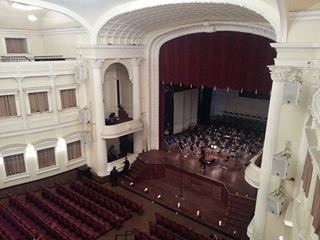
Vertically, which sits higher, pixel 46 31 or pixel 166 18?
pixel 166 18

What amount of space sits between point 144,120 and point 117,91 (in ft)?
9.22

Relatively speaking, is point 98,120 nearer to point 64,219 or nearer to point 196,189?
point 64,219

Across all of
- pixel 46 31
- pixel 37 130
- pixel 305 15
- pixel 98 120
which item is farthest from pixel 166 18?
pixel 37 130

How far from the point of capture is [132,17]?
42.3ft

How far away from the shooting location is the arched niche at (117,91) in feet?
56.1

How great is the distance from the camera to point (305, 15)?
22.7ft

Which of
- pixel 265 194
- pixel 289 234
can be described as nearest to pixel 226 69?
pixel 265 194

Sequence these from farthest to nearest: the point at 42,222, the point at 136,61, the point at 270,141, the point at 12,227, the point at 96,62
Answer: the point at 136,61 → the point at 96,62 → the point at 12,227 → the point at 42,222 → the point at 270,141

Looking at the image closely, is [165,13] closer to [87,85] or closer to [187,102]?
[87,85]

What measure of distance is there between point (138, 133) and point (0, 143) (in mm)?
7819

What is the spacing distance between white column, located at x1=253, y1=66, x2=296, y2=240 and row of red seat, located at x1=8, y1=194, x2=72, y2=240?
7.10m

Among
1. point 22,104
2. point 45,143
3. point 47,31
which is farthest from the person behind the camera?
point 47,31

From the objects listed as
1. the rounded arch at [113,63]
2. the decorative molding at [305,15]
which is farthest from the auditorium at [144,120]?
the rounded arch at [113,63]

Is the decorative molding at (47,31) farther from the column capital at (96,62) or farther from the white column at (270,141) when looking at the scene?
the white column at (270,141)
